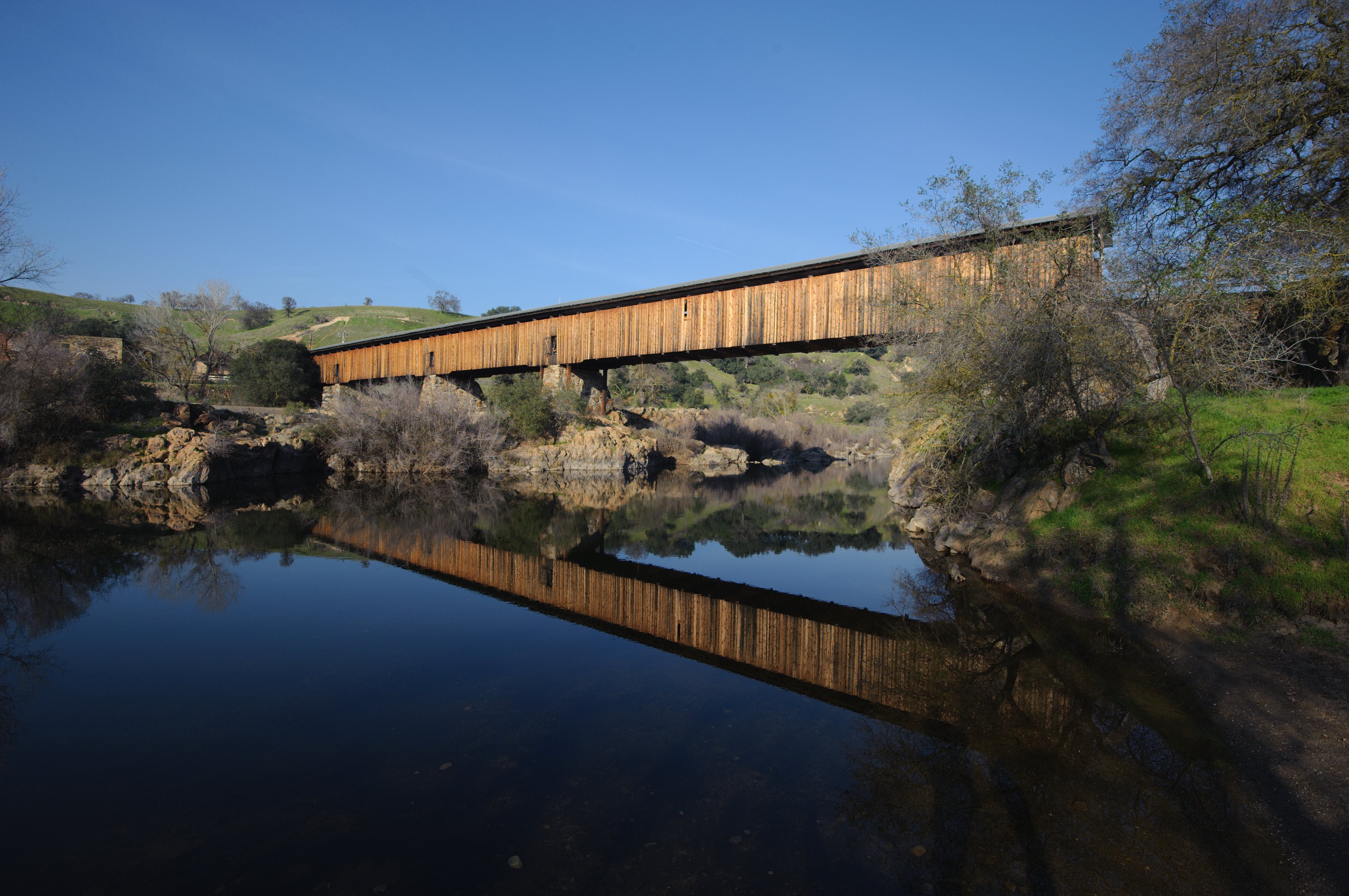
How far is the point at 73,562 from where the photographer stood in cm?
1010

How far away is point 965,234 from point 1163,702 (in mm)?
10508

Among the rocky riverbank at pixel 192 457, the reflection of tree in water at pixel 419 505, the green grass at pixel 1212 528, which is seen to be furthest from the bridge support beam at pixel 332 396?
the green grass at pixel 1212 528

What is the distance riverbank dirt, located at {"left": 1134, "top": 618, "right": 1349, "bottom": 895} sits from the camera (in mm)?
3598

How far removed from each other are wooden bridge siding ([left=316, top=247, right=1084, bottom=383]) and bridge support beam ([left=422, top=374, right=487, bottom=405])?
566mm

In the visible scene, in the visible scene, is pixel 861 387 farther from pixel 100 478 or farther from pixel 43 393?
pixel 43 393

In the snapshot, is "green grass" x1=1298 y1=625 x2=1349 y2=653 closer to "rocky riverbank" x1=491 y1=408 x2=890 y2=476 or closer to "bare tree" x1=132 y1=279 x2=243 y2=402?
"rocky riverbank" x1=491 y1=408 x2=890 y2=476

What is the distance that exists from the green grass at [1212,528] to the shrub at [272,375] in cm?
4120

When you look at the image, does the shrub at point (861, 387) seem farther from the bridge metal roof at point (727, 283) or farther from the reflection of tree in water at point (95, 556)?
the reflection of tree in water at point (95, 556)

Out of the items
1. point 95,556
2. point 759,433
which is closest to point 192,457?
point 95,556

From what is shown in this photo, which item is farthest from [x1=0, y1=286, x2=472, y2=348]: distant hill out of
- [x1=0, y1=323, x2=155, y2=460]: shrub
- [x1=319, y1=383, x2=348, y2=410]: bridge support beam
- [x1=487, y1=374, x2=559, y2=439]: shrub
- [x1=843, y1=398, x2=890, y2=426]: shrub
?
[x1=843, y1=398, x2=890, y2=426]: shrub

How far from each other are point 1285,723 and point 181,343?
54.3 meters

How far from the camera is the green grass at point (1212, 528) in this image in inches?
257

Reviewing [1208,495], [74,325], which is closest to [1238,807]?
[1208,495]

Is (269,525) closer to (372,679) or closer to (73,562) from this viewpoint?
(73,562)
